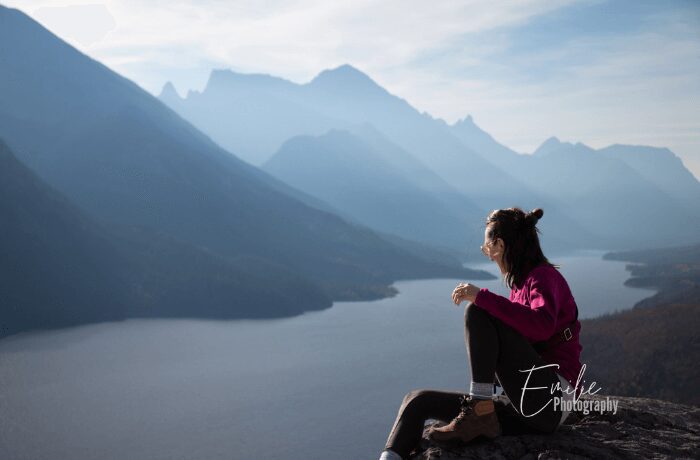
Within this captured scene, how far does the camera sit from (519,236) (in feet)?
17.8

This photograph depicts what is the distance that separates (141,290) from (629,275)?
357ft

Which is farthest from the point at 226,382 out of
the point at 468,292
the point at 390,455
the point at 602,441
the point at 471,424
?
the point at 468,292

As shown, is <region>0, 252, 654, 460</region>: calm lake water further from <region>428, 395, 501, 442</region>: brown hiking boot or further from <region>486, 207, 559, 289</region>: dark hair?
<region>486, 207, 559, 289</region>: dark hair

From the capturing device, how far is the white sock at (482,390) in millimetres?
5039

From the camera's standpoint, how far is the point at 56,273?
116 m

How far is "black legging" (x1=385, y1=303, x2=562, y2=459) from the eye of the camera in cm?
501

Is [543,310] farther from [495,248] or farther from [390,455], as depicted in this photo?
[390,455]

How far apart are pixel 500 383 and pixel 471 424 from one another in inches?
17.4

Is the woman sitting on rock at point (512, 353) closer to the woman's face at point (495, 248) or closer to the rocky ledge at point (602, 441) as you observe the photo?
the woman's face at point (495, 248)

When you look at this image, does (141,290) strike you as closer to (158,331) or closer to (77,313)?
(77,313)

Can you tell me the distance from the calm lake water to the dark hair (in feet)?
139

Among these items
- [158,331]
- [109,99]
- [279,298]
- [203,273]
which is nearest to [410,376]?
[158,331]

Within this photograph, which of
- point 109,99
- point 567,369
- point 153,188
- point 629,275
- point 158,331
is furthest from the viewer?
point 109,99

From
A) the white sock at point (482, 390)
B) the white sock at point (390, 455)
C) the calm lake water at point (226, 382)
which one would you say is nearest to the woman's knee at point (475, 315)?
the white sock at point (482, 390)
